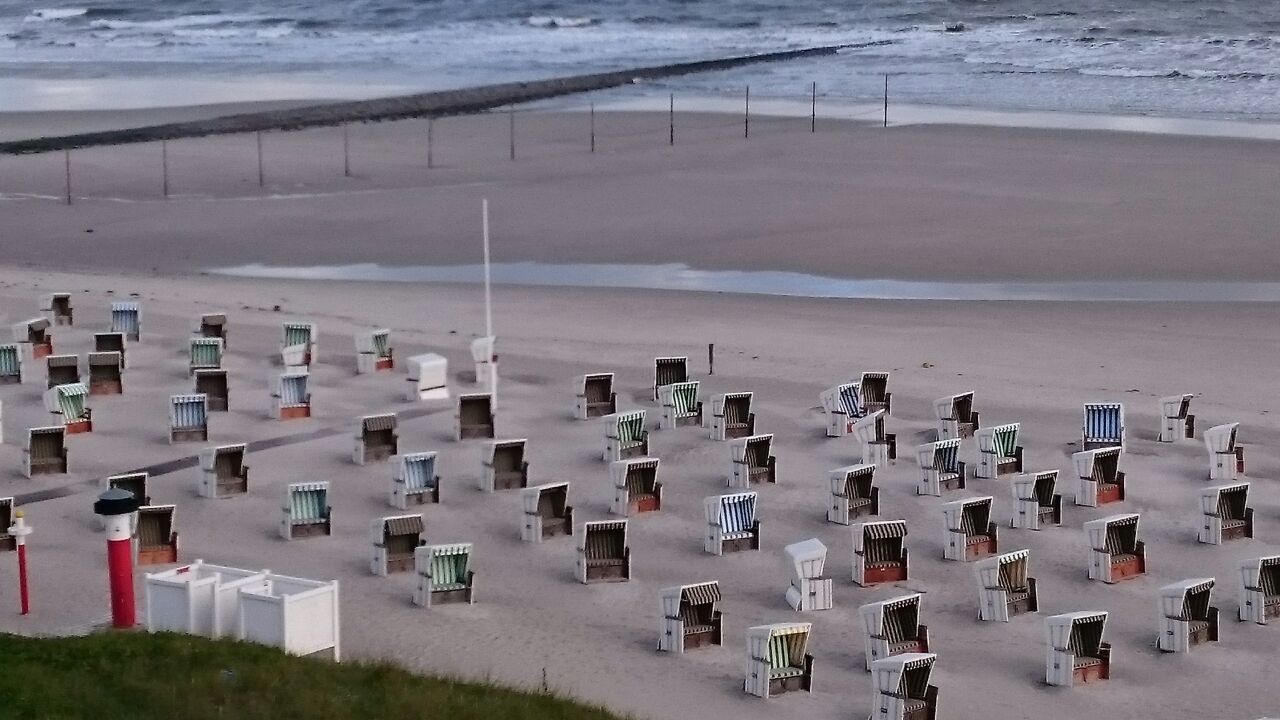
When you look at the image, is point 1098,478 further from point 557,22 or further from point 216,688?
point 557,22

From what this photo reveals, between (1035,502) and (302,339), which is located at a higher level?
(302,339)

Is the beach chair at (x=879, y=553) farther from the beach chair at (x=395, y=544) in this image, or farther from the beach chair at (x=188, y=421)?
the beach chair at (x=188, y=421)

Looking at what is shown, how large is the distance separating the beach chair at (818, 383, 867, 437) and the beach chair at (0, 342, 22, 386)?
35.8 feet

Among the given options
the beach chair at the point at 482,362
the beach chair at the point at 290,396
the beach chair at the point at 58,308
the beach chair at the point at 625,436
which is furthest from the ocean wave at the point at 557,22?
the beach chair at the point at 625,436

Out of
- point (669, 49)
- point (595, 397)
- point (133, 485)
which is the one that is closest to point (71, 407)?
point (133, 485)

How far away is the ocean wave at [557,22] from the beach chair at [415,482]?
278 feet

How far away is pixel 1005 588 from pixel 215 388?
37.4 ft

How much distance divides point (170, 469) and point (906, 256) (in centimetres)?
1811

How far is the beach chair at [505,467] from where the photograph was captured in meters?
19.8

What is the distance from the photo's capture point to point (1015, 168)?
44.4m

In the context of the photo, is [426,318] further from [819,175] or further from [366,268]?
[819,175]

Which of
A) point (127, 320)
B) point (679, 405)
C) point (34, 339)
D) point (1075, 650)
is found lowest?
point (1075, 650)

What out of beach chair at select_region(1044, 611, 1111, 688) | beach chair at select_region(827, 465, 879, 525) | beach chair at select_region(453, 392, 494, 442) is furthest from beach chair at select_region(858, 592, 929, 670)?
beach chair at select_region(453, 392, 494, 442)

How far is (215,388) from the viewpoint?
75.9ft
